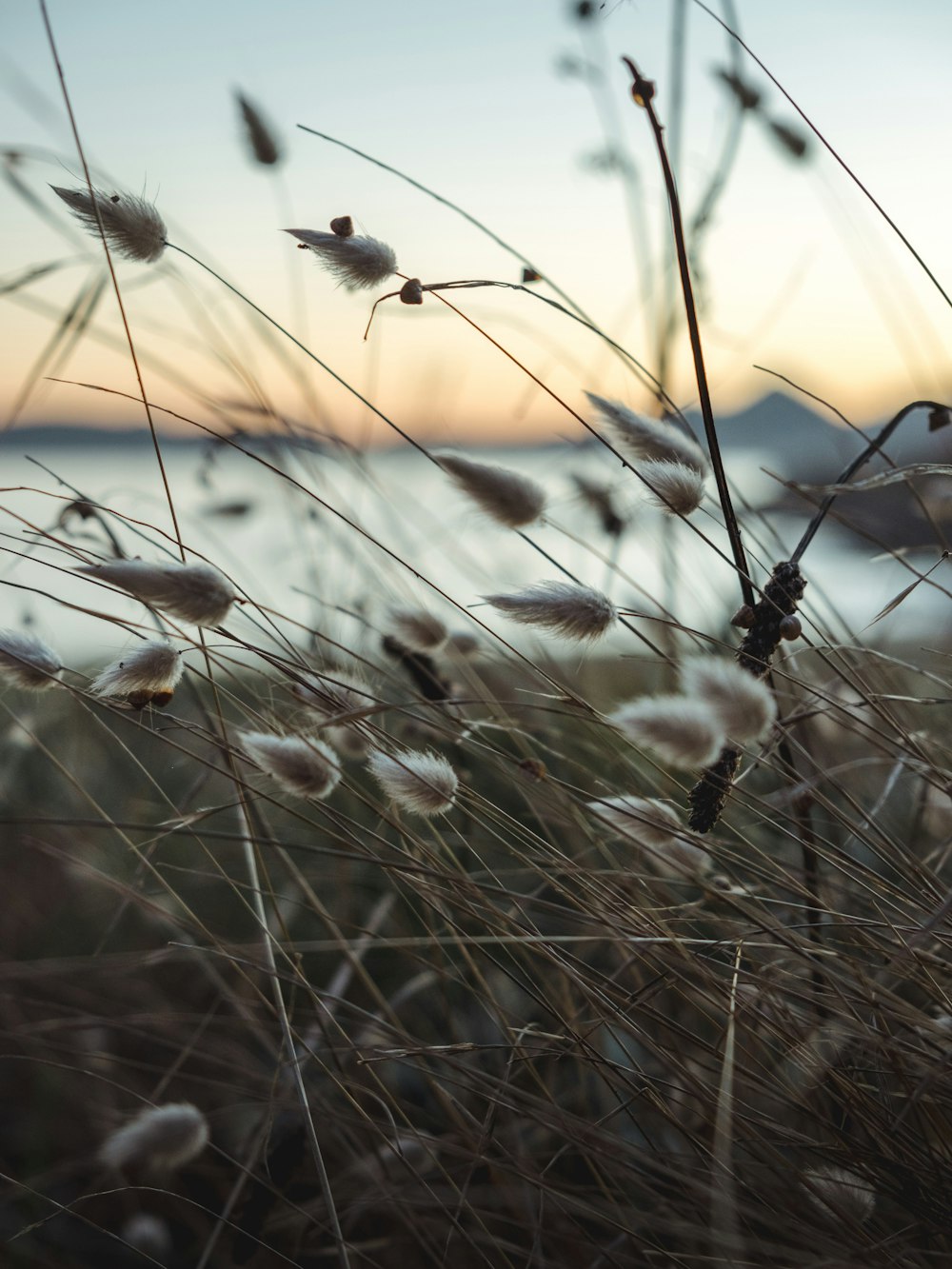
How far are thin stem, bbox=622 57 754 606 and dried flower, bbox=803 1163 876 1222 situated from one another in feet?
1.26

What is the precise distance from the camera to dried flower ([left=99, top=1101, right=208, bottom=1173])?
0.73m

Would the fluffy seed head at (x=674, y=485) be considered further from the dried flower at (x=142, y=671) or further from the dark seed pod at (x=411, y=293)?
the dried flower at (x=142, y=671)

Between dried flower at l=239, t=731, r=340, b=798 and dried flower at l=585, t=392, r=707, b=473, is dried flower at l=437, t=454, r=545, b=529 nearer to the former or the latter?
dried flower at l=585, t=392, r=707, b=473

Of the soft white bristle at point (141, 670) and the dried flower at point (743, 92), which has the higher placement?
the dried flower at point (743, 92)

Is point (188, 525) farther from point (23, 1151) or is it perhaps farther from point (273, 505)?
point (23, 1151)

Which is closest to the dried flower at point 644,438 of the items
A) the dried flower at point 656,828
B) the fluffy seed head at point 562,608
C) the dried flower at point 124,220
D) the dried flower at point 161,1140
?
the fluffy seed head at point 562,608

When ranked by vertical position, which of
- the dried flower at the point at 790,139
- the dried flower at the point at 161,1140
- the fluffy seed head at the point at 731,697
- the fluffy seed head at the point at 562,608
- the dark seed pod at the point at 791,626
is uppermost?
the dried flower at the point at 790,139

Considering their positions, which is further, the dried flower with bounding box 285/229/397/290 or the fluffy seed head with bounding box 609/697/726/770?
the dried flower with bounding box 285/229/397/290

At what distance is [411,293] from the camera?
0.74 metres

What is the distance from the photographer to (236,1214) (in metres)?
0.97

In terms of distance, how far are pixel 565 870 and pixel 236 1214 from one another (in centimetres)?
58

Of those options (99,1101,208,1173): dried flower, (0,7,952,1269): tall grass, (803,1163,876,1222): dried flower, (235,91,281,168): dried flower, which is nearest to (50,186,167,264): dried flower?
(0,7,952,1269): tall grass

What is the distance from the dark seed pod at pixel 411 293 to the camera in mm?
735

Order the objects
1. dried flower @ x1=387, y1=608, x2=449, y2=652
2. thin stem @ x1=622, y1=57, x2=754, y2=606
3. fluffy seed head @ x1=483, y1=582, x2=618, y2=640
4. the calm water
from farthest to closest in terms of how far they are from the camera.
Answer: the calm water
dried flower @ x1=387, y1=608, x2=449, y2=652
thin stem @ x1=622, y1=57, x2=754, y2=606
fluffy seed head @ x1=483, y1=582, x2=618, y2=640
